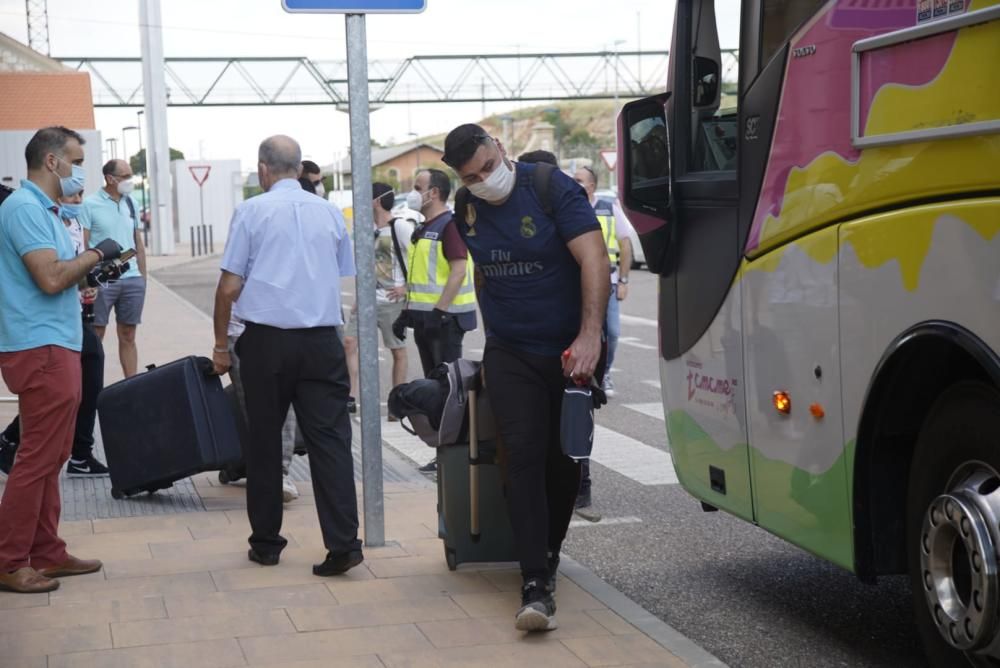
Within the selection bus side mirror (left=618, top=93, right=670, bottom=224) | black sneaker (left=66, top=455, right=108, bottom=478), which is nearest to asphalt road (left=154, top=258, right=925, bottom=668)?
bus side mirror (left=618, top=93, right=670, bottom=224)

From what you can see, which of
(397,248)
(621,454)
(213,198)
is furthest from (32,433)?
(213,198)

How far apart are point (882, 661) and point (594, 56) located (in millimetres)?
70162

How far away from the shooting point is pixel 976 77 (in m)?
4.05

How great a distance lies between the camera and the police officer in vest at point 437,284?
9828 mm

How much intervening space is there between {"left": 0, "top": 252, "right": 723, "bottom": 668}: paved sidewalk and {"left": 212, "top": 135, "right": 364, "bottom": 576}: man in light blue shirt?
0.95ft

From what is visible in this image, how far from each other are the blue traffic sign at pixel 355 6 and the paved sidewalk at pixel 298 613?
248 cm

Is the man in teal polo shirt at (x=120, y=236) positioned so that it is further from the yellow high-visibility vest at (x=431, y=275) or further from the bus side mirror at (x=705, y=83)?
the bus side mirror at (x=705, y=83)

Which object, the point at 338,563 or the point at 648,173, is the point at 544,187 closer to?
the point at 648,173

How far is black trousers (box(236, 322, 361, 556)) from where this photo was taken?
21.5 feet

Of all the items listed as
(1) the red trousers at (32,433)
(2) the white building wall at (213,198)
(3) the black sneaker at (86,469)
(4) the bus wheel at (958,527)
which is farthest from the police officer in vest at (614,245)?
(2) the white building wall at (213,198)

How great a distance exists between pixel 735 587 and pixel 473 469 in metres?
1.26

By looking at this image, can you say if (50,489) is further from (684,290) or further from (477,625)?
(684,290)

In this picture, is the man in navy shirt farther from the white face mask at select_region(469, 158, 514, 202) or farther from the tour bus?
the tour bus

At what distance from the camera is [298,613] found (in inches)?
234
